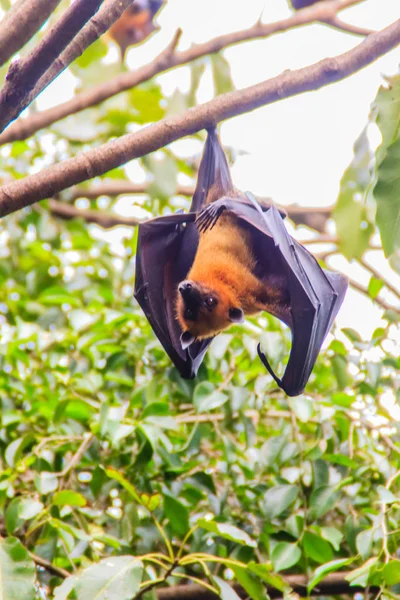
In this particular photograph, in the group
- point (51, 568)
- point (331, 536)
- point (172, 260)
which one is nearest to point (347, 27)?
point (172, 260)

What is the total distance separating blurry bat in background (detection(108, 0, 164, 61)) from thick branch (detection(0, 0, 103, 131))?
331 cm

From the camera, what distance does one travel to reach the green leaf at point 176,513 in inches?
108

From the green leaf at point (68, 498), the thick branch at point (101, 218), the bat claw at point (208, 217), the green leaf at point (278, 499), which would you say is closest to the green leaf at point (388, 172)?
the bat claw at point (208, 217)

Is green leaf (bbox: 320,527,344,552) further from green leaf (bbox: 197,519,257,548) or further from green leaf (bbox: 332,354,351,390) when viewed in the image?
green leaf (bbox: 332,354,351,390)

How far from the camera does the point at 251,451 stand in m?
3.11

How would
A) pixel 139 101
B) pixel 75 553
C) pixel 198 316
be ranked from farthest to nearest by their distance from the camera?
pixel 139 101
pixel 198 316
pixel 75 553

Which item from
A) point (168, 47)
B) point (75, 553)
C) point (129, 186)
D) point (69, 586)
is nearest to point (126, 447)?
point (75, 553)

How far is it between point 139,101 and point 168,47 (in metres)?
0.65

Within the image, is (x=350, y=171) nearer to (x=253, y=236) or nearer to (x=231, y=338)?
(x=253, y=236)

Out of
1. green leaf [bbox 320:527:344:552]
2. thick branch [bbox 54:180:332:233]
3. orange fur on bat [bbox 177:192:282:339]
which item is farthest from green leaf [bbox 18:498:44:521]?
thick branch [bbox 54:180:332:233]

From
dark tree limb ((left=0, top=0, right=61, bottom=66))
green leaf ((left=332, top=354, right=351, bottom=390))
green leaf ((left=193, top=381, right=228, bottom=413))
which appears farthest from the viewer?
green leaf ((left=332, top=354, right=351, bottom=390))

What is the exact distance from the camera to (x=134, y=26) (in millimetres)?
5359

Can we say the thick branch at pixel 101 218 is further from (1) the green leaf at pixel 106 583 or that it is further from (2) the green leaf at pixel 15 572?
(1) the green leaf at pixel 106 583

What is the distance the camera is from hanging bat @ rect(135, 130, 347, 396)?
2943 millimetres
